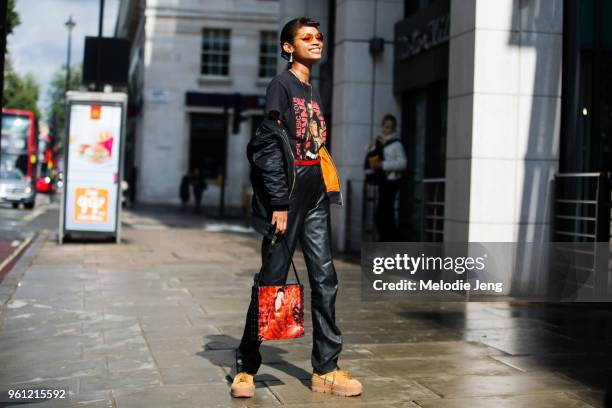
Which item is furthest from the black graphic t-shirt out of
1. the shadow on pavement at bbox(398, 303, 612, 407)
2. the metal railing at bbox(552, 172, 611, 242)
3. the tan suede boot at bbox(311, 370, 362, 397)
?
the metal railing at bbox(552, 172, 611, 242)

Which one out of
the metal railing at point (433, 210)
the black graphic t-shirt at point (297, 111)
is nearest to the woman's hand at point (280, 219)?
the black graphic t-shirt at point (297, 111)

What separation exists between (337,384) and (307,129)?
1376mm

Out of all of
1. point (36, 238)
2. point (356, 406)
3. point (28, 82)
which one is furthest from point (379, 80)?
point (28, 82)

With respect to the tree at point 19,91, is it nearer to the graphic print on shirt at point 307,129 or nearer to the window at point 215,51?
the window at point 215,51

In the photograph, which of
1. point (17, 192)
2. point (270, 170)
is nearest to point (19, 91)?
point (17, 192)

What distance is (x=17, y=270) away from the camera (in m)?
11.0

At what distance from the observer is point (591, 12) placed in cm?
999

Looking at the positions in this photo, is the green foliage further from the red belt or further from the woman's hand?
the woman's hand

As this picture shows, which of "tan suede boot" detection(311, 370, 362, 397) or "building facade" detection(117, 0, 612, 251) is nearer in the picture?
"tan suede boot" detection(311, 370, 362, 397)

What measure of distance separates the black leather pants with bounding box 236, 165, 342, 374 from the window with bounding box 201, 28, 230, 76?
125ft

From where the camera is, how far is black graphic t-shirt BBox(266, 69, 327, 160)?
4.87 meters

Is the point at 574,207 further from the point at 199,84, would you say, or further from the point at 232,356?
the point at 199,84

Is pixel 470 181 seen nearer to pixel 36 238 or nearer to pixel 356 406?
pixel 356 406

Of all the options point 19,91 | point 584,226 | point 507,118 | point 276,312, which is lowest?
point 276,312
